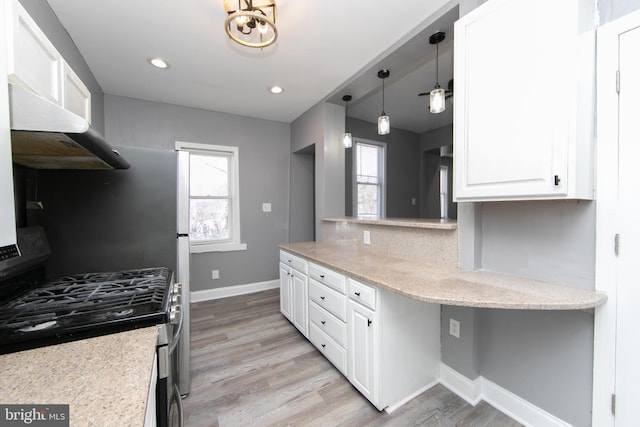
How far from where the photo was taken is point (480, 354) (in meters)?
1.70

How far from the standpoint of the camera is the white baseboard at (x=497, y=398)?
Answer: 142 centimetres

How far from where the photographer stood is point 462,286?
1360mm

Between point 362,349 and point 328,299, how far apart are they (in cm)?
46

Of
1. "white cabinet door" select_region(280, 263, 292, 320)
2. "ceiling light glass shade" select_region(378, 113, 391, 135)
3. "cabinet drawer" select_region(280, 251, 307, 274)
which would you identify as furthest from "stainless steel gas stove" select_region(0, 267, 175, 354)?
"ceiling light glass shade" select_region(378, 113, 391, 135)

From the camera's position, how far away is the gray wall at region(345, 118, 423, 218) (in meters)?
4.60

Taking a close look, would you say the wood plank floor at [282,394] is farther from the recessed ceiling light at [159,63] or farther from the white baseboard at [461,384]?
the recessed ceiling light at [159,63]

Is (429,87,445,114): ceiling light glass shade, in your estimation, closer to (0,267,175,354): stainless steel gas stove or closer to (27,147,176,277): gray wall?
(27,147,176,277): gray wall

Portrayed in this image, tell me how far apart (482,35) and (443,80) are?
6.10 ft

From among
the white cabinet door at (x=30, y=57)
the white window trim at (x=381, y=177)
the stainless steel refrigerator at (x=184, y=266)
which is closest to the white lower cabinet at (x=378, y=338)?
the stainless steel refrigerator at (x=184, y=266)

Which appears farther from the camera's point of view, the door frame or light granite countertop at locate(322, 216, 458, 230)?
light granite countertop at locate(322, 216, 458, 230)

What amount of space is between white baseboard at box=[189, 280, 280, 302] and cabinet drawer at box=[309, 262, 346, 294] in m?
1.92

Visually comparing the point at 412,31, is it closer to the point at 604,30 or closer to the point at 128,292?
the point at 604,30

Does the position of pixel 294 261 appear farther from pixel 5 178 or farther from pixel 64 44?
pixel 64 44

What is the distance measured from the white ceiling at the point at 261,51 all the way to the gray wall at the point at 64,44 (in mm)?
62
